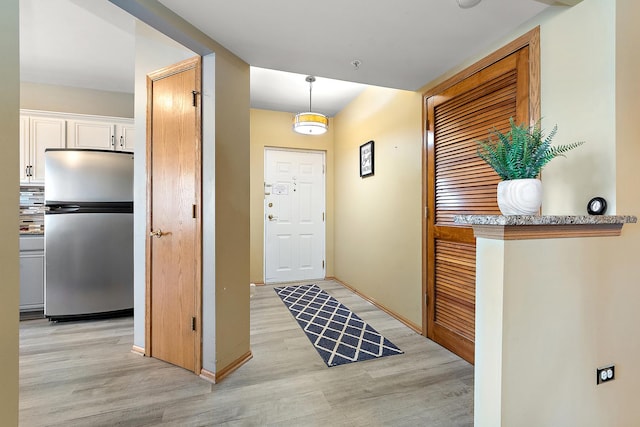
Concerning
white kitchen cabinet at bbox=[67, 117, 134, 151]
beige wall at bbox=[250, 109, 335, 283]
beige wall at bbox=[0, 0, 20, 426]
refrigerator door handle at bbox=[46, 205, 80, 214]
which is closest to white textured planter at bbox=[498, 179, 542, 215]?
beige wall at bbox=[0, 0, 20, 426]

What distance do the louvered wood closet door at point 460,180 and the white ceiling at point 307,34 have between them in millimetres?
278

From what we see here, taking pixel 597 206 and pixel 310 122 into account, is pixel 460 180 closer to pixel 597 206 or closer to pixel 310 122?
pixel 597 206

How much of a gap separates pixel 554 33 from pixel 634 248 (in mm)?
1211

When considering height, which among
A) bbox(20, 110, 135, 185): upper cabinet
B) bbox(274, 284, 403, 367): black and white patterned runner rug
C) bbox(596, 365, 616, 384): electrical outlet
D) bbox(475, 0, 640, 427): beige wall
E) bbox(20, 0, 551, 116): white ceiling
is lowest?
bbox(274, 284, 403, 367): black and white patterned runner rug

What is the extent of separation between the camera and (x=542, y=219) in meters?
1.01

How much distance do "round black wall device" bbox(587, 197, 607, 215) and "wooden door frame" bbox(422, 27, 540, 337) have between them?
1.89 ft

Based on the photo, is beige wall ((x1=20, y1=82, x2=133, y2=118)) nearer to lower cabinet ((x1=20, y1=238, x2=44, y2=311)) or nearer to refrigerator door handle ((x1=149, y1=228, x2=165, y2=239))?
lower cabinet ((x1=20, y1=238, x2=44, y2=311))

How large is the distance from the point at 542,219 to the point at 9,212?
70.9 inches

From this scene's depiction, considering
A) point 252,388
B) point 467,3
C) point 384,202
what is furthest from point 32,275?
point 467,3

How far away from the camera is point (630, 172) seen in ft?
4.23

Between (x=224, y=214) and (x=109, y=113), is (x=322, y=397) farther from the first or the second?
(x=109, y=113)

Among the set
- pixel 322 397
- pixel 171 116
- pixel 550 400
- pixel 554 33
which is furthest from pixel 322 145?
pixel 550 400

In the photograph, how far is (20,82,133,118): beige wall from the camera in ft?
10.5

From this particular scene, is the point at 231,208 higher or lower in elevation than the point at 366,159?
lower
